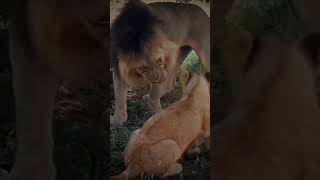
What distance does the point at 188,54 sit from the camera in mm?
3582

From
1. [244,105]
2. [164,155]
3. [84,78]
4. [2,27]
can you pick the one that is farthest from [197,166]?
[2,27]

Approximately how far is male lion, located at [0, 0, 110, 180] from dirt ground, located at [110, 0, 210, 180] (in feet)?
A: 0.77

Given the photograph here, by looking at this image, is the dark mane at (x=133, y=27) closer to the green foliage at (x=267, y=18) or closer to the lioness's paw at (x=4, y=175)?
the green foliage at (x=267, y=18)

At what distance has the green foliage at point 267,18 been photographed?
11.5 ft

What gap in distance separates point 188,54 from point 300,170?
932 millimetres

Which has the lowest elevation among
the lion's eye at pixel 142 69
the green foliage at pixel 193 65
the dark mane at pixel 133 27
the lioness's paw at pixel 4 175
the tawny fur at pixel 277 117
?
the lioness's paw at pixel 4 175

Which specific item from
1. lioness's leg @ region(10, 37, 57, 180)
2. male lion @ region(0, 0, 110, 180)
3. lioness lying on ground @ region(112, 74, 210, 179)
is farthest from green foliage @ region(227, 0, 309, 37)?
lioness's leg @ region(10, 37, 57, 180)

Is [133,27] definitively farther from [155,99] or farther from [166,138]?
[166,138]

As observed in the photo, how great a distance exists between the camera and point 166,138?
3590 mm

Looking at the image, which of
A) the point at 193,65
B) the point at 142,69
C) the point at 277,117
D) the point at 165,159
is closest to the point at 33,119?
the point at 142,69

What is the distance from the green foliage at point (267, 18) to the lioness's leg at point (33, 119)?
44.3 inches

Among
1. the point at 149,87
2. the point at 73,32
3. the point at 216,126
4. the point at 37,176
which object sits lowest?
the point at 37,176

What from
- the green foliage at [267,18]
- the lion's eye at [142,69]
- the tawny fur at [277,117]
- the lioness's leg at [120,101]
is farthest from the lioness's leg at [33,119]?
the green foliage at [267,18]

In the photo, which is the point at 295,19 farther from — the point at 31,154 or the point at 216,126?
the point at 31,154
